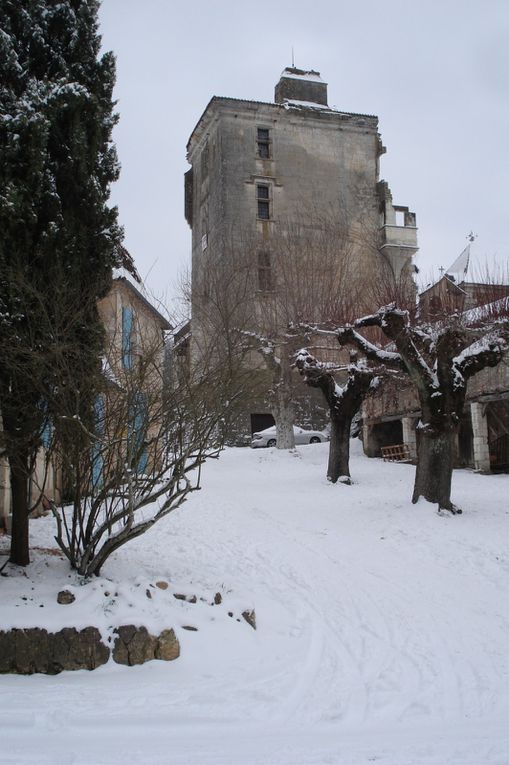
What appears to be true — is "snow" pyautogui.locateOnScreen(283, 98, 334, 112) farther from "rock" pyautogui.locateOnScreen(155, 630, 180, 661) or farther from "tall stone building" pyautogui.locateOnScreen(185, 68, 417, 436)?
"rock" pyautogui.locateOnScreen(155, 630, 180, 661)

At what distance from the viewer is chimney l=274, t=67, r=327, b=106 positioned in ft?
129

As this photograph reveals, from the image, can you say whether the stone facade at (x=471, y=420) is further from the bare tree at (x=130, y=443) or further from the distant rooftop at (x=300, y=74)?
the distant rooftop at (x=300, y=74)

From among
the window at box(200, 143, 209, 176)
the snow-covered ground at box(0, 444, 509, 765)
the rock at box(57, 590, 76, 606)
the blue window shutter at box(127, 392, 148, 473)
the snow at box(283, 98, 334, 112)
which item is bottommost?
the snow-covered ground at box(0, 444, 509, 765)

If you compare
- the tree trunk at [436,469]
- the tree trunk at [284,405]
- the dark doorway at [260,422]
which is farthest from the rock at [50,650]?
the dark doorway at [260,422]

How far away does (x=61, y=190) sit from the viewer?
7.14 meters

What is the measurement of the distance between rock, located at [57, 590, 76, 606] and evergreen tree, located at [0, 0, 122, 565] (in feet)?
3.40

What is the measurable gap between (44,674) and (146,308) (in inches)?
550

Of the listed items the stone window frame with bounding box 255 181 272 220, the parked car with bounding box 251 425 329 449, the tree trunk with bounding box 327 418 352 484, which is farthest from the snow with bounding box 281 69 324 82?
the tree trunk with bounding box 327 418 352 484

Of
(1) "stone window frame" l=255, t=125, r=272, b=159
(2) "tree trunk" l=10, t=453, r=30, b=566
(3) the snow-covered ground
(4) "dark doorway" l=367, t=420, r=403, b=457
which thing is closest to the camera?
(3) the snow-covered ground

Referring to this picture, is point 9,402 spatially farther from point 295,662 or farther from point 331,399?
point 331,399

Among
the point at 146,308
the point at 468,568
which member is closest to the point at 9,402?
the point at 468,568

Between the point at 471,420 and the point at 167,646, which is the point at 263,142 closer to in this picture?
the point at 471,420

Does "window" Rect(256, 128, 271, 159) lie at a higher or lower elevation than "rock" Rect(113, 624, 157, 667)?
higher

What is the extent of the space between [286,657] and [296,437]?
24.9 meters
